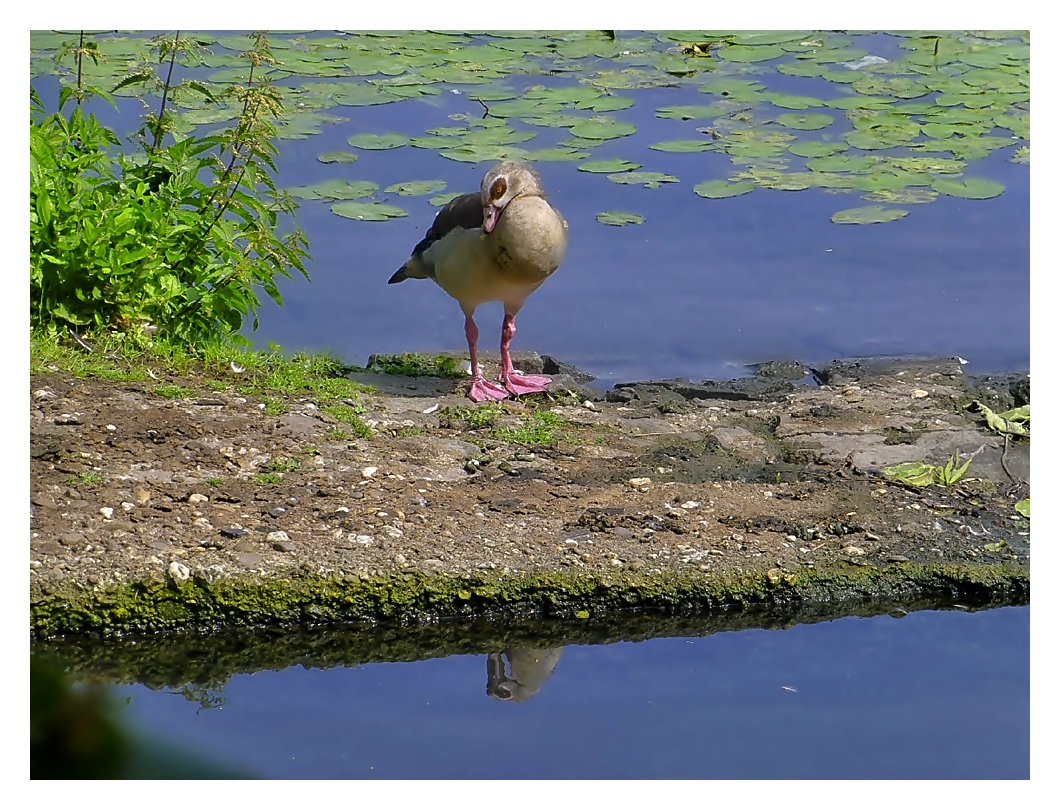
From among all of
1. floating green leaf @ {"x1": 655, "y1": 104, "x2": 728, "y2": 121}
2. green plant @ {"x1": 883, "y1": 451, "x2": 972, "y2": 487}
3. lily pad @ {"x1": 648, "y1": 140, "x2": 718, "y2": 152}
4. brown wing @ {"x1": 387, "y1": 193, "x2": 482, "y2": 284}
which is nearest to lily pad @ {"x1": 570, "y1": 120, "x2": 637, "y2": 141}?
lily pad @ {"x1": 648, "y1": 140, "x2": 718, "y2": 152}

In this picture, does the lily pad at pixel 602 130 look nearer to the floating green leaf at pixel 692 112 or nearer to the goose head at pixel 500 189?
the floating green leaf at pixel 692 112

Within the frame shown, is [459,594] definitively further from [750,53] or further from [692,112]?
[750,53]

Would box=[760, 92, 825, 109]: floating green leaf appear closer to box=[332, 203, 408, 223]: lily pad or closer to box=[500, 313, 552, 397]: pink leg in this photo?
box=[332, 203, 408, 223]: lily pad

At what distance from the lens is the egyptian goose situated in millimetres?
5840

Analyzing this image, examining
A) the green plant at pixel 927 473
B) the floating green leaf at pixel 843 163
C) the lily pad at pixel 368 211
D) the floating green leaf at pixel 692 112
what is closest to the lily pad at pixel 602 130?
the floating green leaf at pixel 692 112

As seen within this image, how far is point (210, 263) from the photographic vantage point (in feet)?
19.5

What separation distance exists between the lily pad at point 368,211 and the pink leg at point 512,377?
4.47ft

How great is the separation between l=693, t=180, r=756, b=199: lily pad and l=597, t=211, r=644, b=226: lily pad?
1.71ft

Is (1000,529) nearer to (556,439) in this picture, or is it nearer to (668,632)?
(668,632)

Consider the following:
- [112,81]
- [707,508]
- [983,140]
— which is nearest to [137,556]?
[707,508]

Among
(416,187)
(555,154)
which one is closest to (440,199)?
(416,187)

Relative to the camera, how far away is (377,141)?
823cm

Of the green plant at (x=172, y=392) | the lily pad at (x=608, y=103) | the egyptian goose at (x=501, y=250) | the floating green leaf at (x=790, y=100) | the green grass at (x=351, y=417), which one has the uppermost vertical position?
the floating green leaf at (x=790, y=100)

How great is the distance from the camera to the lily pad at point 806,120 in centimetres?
868
